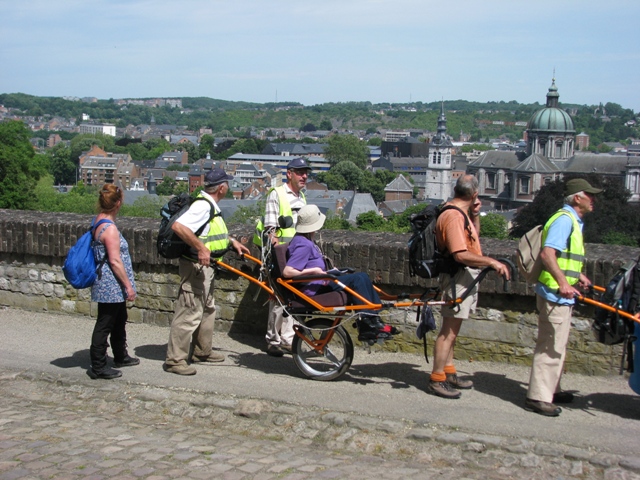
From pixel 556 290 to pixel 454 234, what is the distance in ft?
2.61

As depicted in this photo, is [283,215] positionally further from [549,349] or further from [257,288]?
[549,349]

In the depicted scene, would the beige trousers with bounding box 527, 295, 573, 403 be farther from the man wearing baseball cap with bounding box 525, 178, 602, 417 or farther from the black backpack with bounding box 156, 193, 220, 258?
the black backpack with bounding box 156, 193, 220, 258

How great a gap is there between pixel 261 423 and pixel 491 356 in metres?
2.33

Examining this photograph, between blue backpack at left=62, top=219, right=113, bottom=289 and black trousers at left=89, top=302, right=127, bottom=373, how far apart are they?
251 mm

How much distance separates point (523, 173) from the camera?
147 m

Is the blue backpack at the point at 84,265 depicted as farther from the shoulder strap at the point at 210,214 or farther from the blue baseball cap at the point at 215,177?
the blue baseball cap at the point at 215,177

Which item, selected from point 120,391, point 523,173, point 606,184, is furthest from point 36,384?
point 523,173

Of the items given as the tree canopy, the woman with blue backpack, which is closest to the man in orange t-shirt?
the woman with blue backpack

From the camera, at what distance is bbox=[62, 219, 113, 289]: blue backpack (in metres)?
6.63

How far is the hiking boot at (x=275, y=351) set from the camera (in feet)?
24.6

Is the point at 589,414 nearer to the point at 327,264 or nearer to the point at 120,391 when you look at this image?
the point at 327,264

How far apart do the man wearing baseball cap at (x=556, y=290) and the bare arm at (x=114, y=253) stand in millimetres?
3174

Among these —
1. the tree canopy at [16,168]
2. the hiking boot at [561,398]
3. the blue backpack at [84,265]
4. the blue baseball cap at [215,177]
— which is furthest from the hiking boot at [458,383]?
the tree canopy at [16,168]

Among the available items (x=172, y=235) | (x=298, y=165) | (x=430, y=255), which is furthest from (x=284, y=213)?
(x=430, y=255)
